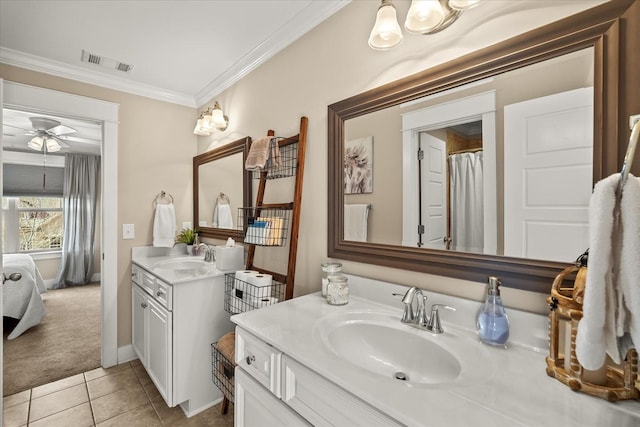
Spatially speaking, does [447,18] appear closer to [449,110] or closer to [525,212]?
[449,110]

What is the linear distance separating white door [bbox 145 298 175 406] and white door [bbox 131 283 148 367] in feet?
0.38

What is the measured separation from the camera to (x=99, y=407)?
1919 mm

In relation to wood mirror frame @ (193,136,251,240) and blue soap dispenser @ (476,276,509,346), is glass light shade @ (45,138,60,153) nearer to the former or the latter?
wood mirror frame @ (193,136,251,240)

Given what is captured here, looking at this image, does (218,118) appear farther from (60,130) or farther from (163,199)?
(60,130)

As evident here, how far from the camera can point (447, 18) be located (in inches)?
42.4

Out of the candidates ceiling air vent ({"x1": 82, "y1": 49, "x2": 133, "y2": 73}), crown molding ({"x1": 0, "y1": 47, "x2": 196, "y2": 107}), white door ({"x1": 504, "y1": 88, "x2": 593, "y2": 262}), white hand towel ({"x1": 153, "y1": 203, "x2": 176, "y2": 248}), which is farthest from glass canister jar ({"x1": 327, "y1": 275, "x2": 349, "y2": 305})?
crown molding ({"x1": 0, "y1": 47, "x2": 196, "y2": 107})

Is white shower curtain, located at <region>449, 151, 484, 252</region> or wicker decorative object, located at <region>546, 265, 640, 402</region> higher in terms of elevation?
white shower curtain, located at <region>449, 151, 484, 252</region>

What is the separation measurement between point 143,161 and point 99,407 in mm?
1900

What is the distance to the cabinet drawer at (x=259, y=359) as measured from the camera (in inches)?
39.2

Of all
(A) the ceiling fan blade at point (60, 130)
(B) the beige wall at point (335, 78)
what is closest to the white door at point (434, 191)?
(B) the beige wall at point (335, 78)

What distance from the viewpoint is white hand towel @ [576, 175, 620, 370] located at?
58 cm

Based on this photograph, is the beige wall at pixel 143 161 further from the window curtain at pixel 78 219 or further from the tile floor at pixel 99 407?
the window curtain at pixel 78 219

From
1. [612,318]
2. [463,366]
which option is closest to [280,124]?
[463,366]

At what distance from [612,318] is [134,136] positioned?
316 cm
